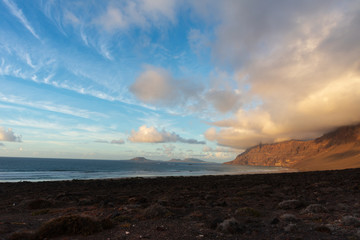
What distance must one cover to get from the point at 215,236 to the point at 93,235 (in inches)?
175

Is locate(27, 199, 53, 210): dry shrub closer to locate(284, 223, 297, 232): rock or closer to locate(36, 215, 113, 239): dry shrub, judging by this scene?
locate(36, 215, 113, 239): dry shrub

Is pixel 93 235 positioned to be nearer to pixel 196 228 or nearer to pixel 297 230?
pixel 196 228

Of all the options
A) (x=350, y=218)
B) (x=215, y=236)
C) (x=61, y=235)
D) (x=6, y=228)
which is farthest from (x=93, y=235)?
(x=350, y=218)

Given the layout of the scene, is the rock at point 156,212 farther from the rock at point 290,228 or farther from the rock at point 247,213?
the rock at point 290,228

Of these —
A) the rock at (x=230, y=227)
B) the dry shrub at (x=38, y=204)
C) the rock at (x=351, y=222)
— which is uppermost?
the rock at (x=351, y=222)

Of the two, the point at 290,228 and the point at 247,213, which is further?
the point at 247,213

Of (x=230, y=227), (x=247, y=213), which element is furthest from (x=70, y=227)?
(x=247, y=213)

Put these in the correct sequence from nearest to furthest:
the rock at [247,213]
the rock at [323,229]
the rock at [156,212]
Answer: the rock at [323,229] → the rock at [156,212] → the rock at [247,213]

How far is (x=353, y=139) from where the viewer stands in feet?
641

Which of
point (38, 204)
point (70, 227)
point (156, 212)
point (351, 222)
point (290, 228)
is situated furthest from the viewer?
point (38, 204)

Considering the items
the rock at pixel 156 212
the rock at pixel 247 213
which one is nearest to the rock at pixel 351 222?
the rock at pixel 247 213

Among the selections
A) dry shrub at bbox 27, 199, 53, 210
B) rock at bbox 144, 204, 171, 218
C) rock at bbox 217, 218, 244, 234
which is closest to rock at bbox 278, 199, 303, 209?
rock at bbox 217, 218, 244, 234

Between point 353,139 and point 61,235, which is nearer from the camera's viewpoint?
point 61,235

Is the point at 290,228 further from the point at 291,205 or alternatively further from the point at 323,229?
the point at 291,205
